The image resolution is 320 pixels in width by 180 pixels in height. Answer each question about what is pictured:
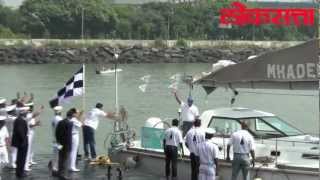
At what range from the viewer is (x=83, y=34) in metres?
133

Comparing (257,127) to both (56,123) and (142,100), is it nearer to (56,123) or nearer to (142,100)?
(56,123)

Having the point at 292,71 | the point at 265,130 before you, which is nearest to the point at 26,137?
the point at 265,130

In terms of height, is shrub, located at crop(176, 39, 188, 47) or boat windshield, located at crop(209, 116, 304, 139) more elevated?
shrub, located at crop(176, 39, 188, 47)

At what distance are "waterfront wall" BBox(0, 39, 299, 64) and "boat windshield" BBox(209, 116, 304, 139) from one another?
86939 mm

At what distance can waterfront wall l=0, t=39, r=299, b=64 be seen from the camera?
356 feet

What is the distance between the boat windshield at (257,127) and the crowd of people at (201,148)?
911 mm

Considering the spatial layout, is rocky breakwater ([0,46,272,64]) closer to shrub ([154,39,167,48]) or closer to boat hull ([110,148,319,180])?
shrub ([154,39,167,48])

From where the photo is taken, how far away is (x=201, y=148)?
14891 mm

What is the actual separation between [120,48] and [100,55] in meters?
4.70

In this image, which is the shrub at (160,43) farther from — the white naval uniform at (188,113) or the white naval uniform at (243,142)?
the white naval uniform at (243,142)

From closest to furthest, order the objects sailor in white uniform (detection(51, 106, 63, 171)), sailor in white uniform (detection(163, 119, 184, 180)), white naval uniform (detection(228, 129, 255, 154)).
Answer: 1. white naval uniform (detection(228, 129, 255, 154))
2. sailor in white uniform (detection(163, 119, 184, 180))
3. sailor in white uniform (detection(51, 106, 63, 171))

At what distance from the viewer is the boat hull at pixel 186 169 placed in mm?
15577

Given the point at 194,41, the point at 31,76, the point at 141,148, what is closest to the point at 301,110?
the point at 141,148

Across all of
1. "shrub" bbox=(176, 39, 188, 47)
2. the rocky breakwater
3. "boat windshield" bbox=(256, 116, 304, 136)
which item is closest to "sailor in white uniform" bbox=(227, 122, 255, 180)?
"boat windshield" bbox=(256, 116, 304, 136)
